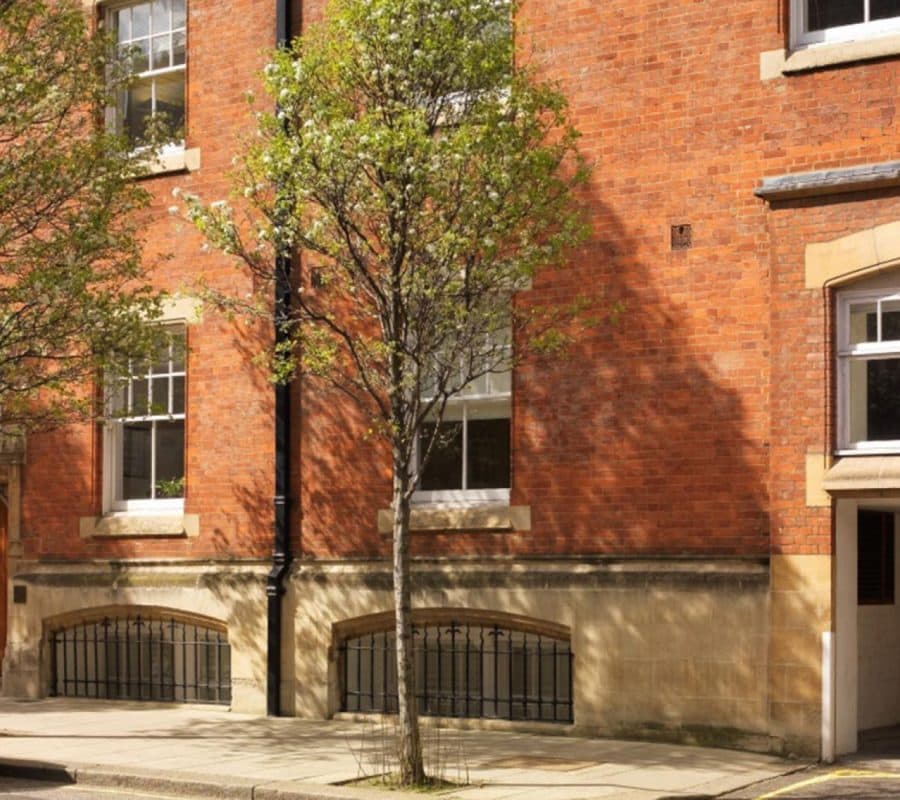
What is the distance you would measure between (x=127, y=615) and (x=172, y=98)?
566cm

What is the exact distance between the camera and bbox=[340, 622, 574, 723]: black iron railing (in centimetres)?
1541

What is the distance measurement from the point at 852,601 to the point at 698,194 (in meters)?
3.71

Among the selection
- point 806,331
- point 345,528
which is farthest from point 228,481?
point 806,331

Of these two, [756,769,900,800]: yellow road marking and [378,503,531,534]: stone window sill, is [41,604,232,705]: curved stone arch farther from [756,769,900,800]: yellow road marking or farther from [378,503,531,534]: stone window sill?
[756,769,900,800]: yellow road marking

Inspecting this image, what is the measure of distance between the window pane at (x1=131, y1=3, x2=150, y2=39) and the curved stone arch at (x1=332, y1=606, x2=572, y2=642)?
7.05m

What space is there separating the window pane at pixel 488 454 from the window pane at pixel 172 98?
16.6 feet

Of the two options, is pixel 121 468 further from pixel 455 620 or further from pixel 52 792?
pixel 52 792

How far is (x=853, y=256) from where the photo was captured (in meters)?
13.4

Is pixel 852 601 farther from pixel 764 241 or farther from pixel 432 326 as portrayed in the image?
pixel 432 326

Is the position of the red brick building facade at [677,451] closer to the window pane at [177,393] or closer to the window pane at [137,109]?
the window pane at [177,393]

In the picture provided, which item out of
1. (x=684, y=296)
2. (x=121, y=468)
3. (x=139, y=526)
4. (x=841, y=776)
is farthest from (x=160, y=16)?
(x=841, y=776)

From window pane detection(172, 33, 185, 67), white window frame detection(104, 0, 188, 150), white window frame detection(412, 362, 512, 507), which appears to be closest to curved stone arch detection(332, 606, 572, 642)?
white window frame detection(412, 362, 512, 507)

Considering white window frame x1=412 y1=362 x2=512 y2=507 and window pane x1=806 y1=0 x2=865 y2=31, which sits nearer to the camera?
window pane x1=806 y1=0 x2=865 y2=31

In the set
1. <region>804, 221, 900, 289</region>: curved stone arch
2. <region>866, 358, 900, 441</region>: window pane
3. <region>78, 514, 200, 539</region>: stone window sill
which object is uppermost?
<region>804, 221, 900, 289</region>: curved stone arch
